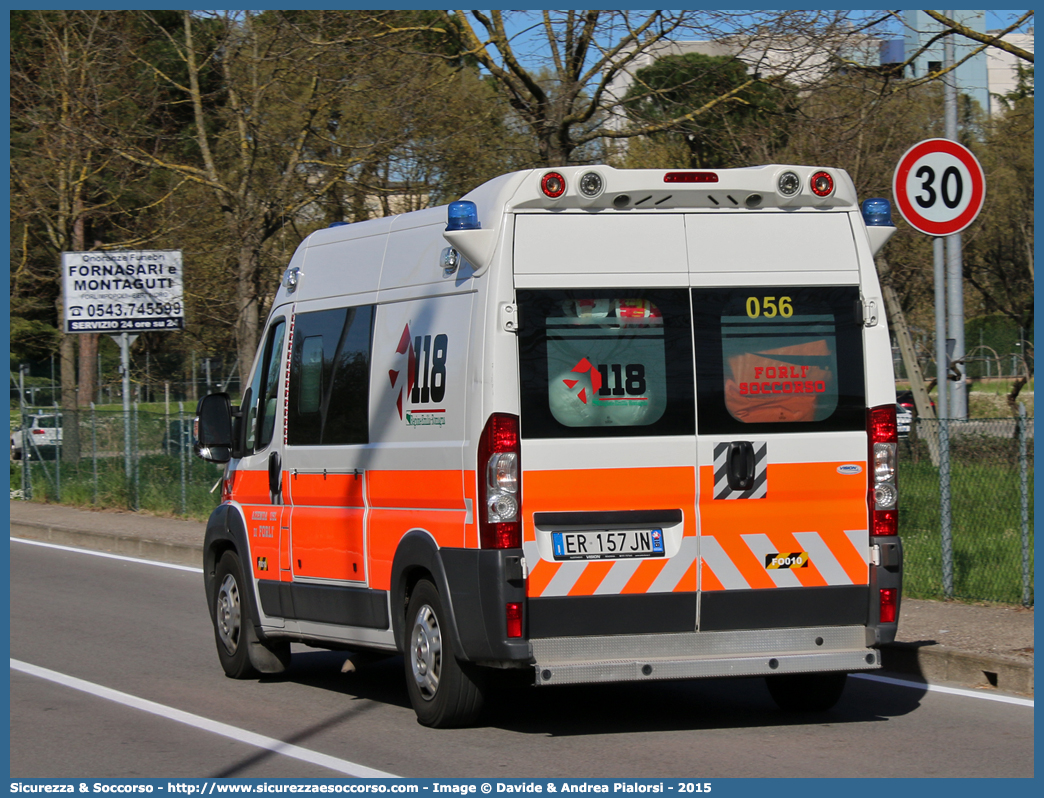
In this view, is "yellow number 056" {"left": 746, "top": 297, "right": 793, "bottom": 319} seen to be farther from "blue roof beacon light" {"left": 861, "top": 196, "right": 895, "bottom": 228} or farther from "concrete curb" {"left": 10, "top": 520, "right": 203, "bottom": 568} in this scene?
"concrete curb" {"left": 10, "top": 520, "right": 203, "bottom": 568}

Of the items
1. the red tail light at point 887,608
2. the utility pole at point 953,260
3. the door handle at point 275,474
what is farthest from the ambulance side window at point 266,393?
the utility pole at point 953,260

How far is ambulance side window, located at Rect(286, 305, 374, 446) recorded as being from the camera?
8164 mm

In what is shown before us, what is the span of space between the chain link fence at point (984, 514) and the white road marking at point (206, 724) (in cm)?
623

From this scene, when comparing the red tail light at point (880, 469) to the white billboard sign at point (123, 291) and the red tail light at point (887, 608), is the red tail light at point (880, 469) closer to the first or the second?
the red tail light at point (887, 608)

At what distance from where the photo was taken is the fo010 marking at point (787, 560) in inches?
281

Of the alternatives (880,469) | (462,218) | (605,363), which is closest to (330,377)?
(462,218)

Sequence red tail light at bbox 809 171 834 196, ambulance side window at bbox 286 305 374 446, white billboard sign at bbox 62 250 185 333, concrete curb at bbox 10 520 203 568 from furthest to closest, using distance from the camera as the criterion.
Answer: white billboard sign at bbox 62 250 185 333
concrete curb at bbox 10 520 203 568
ambulance side window at bbox 286 305 374 446
red tail light at bbox 809 171 834 196

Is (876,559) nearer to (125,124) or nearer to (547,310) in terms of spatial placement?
(547,310)

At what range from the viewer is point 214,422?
9.28 meters

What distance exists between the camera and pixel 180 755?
23.0 feet

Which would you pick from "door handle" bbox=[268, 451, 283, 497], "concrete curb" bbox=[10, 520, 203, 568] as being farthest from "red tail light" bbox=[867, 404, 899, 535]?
"concrete curb" bbox=[10, 520, 203, 568]

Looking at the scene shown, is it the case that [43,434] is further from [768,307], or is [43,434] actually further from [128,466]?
[768,307]

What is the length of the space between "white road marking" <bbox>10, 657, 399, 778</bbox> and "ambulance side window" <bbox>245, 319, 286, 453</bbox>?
1765 millimetres
